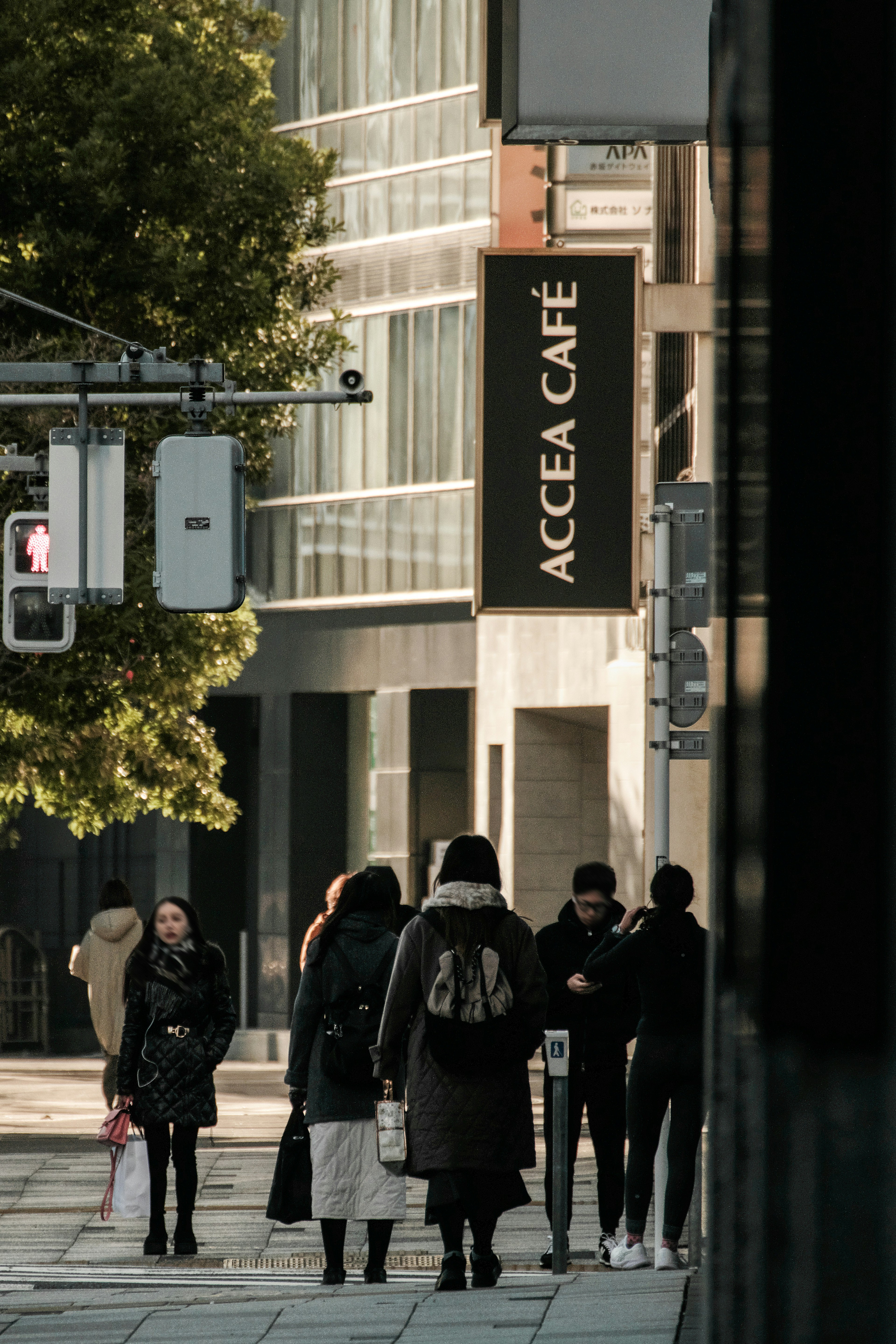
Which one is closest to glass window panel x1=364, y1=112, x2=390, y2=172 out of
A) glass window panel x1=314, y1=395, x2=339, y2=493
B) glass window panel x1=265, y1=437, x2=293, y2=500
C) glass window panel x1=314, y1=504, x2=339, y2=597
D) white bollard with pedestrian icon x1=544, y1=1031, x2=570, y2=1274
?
glass window panel x1=314, y1=395, x2=339, y2=493

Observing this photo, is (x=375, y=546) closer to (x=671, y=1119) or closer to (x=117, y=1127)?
(x=117, y=1127)

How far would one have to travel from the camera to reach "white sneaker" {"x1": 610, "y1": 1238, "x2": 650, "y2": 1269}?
8.25 meters

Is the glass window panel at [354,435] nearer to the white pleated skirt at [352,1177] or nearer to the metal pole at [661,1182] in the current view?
the metal pole at [661,1182]

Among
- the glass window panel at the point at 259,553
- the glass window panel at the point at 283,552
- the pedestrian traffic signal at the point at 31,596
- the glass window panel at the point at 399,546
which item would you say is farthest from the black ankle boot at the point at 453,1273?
the glass window panel at the point at 259,553

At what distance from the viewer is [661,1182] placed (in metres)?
8.53

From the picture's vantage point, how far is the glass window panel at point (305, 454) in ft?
91.0

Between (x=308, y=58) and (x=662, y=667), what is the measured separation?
20.3 m

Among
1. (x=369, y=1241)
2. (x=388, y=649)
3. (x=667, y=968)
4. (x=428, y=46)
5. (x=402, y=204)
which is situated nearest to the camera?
(x=667, y=968)

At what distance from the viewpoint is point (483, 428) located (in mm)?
13094

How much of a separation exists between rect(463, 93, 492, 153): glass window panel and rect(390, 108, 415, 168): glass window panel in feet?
3.02

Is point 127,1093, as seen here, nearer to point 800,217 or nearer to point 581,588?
point 581,588

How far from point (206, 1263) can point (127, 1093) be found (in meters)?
0.86

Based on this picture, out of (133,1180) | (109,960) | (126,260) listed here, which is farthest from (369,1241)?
(126,260)

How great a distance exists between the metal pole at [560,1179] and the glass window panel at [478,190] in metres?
18.2
